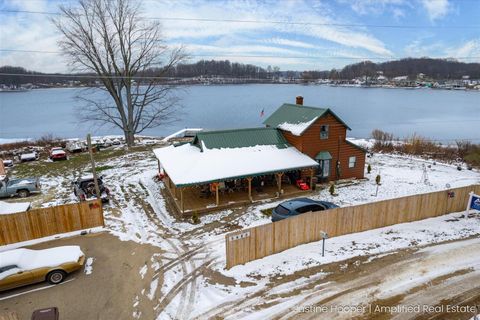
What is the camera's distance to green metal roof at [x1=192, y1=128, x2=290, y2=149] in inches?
811

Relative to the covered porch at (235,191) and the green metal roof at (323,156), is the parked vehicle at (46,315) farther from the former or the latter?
the green metal roof at (323,156)

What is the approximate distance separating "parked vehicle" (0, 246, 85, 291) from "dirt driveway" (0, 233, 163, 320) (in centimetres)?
35

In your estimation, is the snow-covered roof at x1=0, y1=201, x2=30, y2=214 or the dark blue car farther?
the snow-covered roof at x1=0, y1=201, x2=30, y2=214

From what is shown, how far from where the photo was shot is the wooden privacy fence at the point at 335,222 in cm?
1220

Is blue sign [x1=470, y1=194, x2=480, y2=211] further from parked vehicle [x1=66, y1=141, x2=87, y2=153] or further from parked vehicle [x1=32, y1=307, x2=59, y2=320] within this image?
parked vehicle [x1=66, y1=141, x2=87, y2=153]

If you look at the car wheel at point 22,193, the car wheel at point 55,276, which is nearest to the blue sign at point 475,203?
the car wheel at point 55,276

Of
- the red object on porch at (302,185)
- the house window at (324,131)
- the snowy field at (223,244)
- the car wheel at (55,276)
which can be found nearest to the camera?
the snowy field at (223,244)

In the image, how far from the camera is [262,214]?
1728 centimetres

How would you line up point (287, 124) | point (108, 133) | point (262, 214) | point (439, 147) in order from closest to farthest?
point (262, 214), point (287, 124), point (439, 147), point (108, 133)

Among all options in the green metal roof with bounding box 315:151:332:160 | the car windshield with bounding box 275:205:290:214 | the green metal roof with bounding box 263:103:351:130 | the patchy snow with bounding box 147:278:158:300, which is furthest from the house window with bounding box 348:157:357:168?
the patchy snow with bounding box 147:278:158:300

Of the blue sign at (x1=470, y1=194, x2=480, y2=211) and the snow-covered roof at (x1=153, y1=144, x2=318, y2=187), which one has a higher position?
the snow-covered roof at (x1=153, y1=144, x2=318, y2=187)

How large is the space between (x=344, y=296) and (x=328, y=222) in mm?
4006

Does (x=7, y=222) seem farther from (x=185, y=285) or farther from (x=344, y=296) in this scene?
(x=344, y=296)

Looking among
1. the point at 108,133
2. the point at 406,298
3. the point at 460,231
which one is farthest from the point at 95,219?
the point at 108,133
